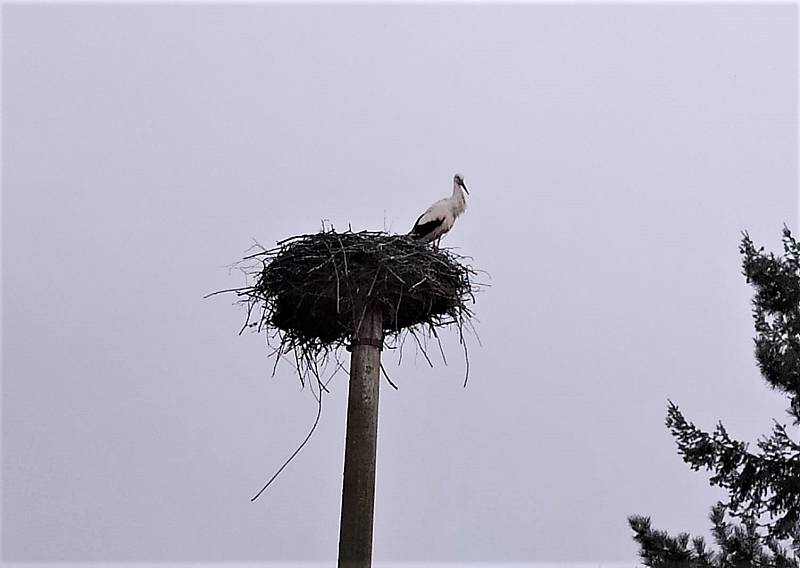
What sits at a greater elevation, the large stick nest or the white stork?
the white stork

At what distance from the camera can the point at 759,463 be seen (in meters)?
8.22

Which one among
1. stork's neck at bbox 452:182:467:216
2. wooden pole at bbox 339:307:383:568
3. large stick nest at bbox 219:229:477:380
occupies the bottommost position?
wooden pole at bbox 339:307:383:568

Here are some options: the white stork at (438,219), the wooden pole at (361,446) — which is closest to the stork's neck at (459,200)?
the white stork at (438,219)

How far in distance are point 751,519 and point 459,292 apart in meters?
3.31

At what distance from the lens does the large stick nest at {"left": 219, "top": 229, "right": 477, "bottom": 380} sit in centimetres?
587

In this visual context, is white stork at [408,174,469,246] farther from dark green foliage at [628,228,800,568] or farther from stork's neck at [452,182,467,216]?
dark green foliage at [628,228,800,568]

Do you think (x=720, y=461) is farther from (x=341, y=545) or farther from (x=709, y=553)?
(x=341, y=545)

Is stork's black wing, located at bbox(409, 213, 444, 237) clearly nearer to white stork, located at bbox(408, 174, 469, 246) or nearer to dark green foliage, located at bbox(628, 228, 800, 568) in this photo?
white stork, located at bbox(408, 174, 469, 246)

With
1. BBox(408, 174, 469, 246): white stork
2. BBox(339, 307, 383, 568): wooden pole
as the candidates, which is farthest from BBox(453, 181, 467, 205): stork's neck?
BBox(339, 307, 383, 568): wooden pole

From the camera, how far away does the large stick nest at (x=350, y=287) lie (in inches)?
231

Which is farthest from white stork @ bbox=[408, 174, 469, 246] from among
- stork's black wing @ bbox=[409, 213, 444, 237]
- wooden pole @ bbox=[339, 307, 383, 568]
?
wooden pole @ bbox=[339, 307, 383, 568]

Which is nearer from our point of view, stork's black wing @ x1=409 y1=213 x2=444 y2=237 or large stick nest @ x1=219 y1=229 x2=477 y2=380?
large stick nest @ x1=219 y1=229 x2=477 y2=380

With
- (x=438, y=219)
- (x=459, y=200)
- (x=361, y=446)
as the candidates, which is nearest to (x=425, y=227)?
(x=438, y=219)

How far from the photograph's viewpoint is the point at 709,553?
8.20m
